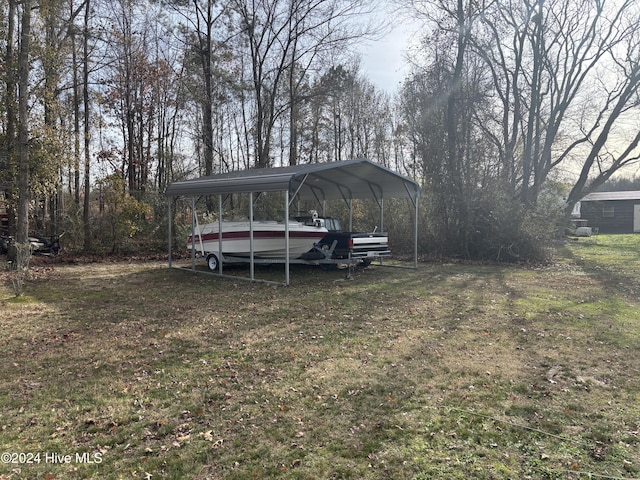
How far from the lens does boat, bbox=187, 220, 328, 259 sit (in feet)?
35.2

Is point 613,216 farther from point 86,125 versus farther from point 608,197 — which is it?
point 86,125

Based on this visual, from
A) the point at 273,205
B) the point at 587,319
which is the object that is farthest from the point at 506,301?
the point at 273,205

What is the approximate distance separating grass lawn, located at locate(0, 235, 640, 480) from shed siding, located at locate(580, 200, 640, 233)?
29.7 meters

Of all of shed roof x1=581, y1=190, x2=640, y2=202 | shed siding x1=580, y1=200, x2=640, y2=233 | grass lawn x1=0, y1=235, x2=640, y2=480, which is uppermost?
shed roof x1=581, y1=190, x2=640, y2=202

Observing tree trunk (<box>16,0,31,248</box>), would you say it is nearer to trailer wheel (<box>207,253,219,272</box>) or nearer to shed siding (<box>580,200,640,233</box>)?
trailer wheel (<box>207,253,219,272</box>)

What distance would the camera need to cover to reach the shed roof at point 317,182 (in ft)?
30.1

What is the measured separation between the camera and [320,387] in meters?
3.93

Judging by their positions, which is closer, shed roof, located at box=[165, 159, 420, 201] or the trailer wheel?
shed roof, located at box=[165, 159, 420, 201]

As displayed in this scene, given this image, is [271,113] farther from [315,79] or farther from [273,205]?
[273,205]

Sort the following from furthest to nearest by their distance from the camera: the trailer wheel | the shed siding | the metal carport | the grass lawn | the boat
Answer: the shed siding → the trailer wheel → the boat → the metal carport → the grass lawn

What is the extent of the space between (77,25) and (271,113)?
290 inches

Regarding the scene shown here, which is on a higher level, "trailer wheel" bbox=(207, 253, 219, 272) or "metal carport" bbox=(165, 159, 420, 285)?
"metal carport" bbox=(165, 159, 420, 285)

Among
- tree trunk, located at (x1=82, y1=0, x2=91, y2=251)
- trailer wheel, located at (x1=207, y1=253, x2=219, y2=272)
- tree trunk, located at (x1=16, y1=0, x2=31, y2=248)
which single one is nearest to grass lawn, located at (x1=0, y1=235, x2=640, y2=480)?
tree trunk, located at (x1=16, y1=0, x2=31, y2=248)

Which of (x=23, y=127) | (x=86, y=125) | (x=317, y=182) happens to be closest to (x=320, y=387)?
(x=23, y=127)
